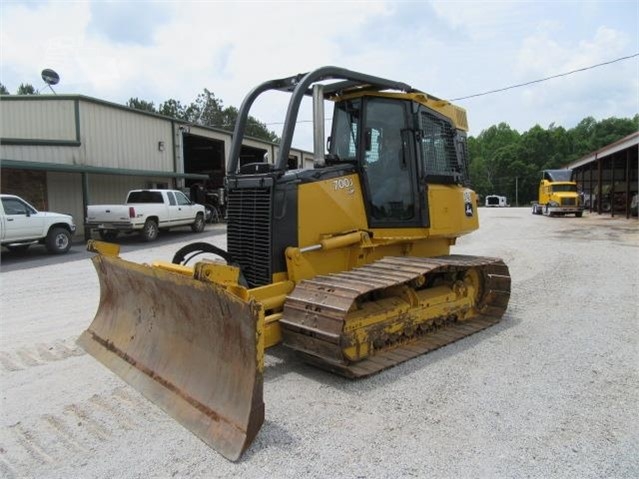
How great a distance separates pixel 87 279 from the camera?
10.2 meters

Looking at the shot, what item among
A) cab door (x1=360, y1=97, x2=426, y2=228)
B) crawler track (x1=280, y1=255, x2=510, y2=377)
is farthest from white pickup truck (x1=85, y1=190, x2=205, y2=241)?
crawler track (x1=280, y1=255, x2=510, y2=377)

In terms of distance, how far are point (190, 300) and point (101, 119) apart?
17.6 metres

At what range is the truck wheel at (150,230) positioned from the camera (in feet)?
55.5

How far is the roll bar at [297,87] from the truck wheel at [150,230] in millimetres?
11936

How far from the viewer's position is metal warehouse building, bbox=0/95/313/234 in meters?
17.4

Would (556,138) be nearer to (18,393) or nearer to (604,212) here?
(604,212)

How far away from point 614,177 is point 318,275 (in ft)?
107

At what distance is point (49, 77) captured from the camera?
830 inches

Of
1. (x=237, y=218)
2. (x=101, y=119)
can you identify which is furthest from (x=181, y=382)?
(x=101, y=119)

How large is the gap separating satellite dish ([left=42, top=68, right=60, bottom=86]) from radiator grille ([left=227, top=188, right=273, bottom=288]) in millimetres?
19537

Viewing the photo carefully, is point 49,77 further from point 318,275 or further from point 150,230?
point 318,275

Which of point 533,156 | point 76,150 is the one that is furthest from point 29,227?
point 533,156

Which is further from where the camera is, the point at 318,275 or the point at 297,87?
the point at 318,275

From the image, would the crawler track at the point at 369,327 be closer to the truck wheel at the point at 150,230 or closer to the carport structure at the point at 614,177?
the truck wheel at the point at 150,230
